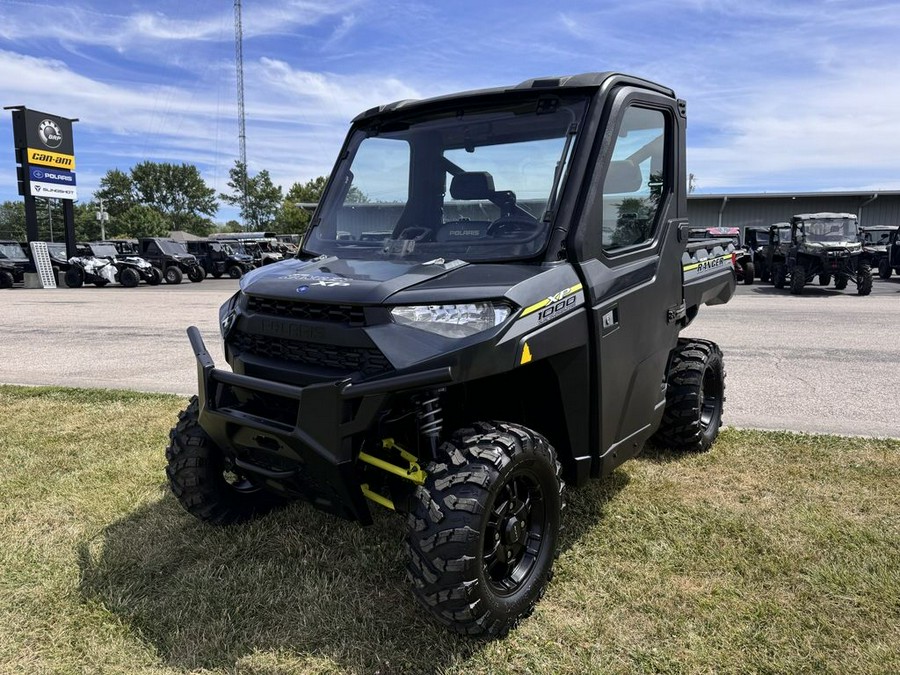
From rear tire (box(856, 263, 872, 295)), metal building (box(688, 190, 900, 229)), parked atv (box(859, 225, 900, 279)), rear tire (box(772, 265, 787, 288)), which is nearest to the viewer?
rear tire (box(856, 263, 872, 295))

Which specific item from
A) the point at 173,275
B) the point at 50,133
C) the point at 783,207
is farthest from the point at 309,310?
the point at 783,207

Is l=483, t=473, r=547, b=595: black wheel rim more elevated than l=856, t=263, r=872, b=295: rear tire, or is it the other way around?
l=856, t=263, r=872, b=295: rear tire

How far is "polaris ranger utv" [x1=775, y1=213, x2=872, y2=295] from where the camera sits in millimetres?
17406

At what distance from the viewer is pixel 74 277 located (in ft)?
82.1

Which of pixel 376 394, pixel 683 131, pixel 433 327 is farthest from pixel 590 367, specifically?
pixel 683 131

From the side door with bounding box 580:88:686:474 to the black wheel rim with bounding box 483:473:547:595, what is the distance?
40cm

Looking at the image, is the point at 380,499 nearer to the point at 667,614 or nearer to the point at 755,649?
the point at 667,614

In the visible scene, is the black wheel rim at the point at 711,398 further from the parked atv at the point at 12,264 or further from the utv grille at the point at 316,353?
the parked atv at the point at 12,264

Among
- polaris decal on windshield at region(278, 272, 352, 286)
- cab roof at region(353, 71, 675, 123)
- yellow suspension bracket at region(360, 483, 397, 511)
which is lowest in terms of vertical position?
yellow suspension bracket at region(360, 483, 397, 511)

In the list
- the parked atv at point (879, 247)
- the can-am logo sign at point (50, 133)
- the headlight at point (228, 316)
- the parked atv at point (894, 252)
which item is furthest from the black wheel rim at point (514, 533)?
the can-am logo sign at point (50, 133)

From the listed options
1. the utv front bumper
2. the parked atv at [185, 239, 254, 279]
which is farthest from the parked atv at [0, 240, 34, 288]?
the utv front bumper

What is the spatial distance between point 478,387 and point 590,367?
0.52 meters

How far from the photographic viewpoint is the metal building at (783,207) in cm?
4353

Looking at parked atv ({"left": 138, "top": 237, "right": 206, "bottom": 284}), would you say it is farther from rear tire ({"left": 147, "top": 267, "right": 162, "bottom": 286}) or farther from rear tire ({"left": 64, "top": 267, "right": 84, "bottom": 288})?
rear tire ({"left": 64, "top": 267, "right": 84, "bottom": 288})
